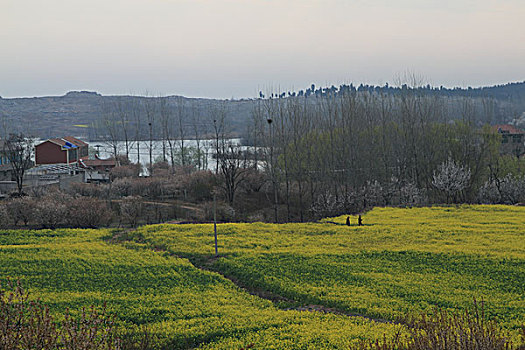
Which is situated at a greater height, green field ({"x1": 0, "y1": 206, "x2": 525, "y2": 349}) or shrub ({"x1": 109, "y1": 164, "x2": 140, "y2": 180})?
shrub ({"x1": 109, "y1": 164, "x2": 140, "y2": 180})

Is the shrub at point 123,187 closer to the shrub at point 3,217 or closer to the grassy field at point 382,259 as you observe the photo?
the shrub at point 3,217

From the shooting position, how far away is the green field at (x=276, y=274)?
13.0 m

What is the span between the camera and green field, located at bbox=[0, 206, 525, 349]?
1304 cm

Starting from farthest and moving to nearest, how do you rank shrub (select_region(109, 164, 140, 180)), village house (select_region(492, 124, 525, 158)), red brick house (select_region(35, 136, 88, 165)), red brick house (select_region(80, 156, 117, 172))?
village house (select_region(492, 124, 525, 158)) → red brick house (select_region(80, 156, 117, 172)) → red brick house (select_region(35, 136, 88, 165)) → shrub (select_region(109, 164, 140, 180))

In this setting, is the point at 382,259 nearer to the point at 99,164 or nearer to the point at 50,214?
the point at 50,214

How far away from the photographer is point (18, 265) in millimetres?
18859

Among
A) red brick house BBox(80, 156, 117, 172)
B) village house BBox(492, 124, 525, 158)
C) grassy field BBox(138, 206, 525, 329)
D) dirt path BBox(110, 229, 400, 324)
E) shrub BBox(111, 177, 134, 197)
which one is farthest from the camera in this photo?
village house BBox(492, 124, 525, 158)

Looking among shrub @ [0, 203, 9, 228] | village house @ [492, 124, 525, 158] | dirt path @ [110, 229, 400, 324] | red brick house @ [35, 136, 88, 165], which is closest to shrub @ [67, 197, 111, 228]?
shrub @ [0, 203, 9, 228]

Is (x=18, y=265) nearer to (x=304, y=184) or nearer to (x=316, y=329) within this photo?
(x=316, y=329)

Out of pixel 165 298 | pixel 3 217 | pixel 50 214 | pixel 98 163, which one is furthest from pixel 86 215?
pixel 98 163

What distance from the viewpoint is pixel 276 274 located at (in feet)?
58.8

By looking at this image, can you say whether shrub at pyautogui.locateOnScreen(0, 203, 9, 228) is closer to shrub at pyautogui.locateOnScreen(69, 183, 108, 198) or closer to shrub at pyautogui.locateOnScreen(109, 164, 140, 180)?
shrub at pyautogui.locateOnScreen(69, 183, 108, 198)

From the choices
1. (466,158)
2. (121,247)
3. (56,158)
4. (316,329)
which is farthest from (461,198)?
(56,158)

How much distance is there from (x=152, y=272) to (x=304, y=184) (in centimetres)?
2792
